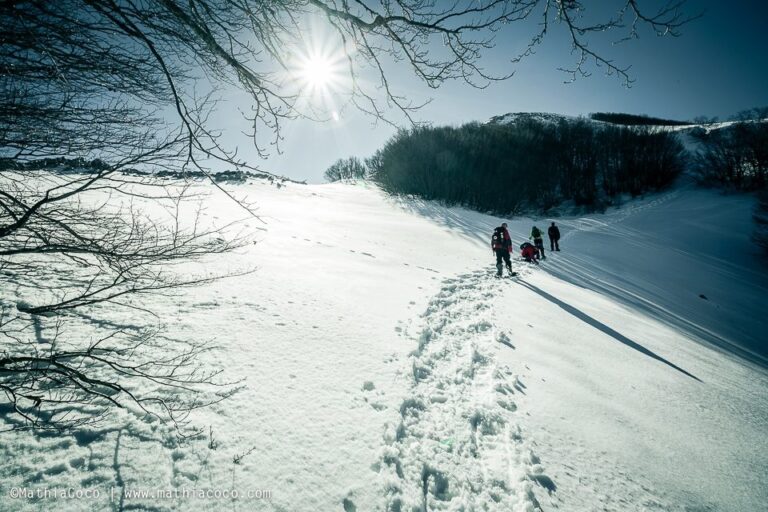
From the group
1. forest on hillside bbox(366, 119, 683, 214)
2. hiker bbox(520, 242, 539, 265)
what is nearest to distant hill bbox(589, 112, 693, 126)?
forest on hillside bbox(366, 119, 683, 214)

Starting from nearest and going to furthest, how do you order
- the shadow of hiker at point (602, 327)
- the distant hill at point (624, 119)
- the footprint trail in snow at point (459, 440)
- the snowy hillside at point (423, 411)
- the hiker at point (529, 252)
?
the snowy hillside at point (423, 411) < the footprint trail in snow at point (459, 440) < the shadow of hiker at point (602, 327) < the hiker at point (529, 252) < the distant hill at point (624, 119)

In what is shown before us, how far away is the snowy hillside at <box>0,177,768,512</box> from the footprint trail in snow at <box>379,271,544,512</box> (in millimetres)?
15

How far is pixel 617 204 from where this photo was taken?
32594 mm

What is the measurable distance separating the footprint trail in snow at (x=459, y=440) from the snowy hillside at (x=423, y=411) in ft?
0.05

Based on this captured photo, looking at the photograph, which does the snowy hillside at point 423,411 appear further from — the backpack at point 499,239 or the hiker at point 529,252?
the hiker at point 529,252

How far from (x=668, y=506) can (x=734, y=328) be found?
10.9 metres

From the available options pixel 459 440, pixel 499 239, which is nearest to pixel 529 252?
pixel 499 239

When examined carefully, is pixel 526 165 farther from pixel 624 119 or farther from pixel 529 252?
pixel 624 119

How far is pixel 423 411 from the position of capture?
296cm

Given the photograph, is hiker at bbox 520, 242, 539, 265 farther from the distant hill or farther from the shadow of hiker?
the distant hill

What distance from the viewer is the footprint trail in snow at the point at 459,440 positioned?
217 centimetres

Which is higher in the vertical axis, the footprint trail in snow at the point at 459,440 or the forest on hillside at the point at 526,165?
the forest on hillside at the point at 526,165

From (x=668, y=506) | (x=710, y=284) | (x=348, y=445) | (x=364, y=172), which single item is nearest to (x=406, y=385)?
(x=348, y=445)

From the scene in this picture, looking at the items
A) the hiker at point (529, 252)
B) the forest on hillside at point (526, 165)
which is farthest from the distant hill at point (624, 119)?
the hiker at point (529, 252)
